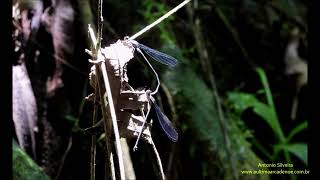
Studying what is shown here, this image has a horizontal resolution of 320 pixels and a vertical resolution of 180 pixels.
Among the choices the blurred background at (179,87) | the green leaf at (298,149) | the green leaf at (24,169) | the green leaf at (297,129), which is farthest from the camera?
the green leaf at (297,129)

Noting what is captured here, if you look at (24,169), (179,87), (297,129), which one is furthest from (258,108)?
(24,169)

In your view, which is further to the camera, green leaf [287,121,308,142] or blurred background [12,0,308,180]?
green leaf [287,121,308,142]

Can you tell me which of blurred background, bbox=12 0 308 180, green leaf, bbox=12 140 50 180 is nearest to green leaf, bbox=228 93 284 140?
blurred background, bbox=12 0 308 180

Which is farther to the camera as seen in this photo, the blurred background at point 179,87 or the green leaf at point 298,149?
the green leaf at point 298,149

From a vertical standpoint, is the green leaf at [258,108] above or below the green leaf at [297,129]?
above

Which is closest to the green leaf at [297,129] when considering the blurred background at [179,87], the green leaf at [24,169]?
the blurred background at [179,87]

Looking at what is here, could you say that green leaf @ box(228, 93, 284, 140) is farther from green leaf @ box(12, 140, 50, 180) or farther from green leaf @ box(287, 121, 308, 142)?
green leaf @ box(12, 140, 50, 180)

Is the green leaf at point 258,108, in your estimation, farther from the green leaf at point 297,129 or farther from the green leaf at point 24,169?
the green leaf at point 24,169

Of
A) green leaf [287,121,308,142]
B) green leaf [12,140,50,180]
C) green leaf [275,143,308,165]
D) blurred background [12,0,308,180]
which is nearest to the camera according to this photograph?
green leaf [12,140,50,180]
